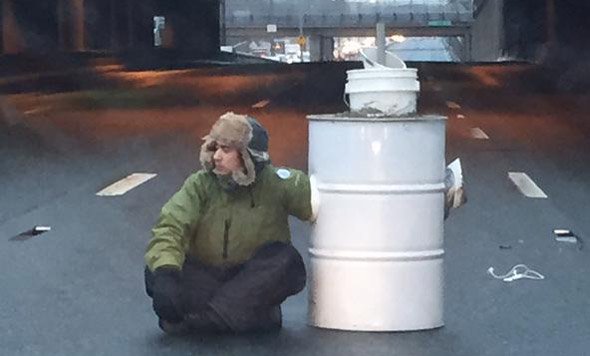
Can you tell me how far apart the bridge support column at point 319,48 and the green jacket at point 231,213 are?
107 m

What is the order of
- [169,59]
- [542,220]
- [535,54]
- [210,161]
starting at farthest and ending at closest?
[169,59], [535,54], [542,220], [210,161]

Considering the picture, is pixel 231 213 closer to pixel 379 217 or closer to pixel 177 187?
pixel 379 217

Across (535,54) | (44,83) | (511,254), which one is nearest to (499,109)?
(44,83)

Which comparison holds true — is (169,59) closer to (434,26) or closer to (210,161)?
(210,161)

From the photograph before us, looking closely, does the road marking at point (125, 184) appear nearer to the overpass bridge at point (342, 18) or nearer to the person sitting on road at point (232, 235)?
the person sitting on road at point (232, 235)

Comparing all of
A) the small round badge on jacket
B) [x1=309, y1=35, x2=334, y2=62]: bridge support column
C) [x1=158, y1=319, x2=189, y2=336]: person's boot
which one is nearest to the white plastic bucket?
the small round badge on jacket

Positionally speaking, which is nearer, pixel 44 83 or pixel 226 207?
pixel 226 207

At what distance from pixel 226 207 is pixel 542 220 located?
15.1 ft

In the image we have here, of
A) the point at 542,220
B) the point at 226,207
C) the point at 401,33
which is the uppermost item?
the point at 226,207

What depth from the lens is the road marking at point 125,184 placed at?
40.7ft

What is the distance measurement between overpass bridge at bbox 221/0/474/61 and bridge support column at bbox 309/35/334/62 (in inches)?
3.0

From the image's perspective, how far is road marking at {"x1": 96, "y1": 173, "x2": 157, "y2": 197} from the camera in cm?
1241

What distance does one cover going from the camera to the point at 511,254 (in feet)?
31.0

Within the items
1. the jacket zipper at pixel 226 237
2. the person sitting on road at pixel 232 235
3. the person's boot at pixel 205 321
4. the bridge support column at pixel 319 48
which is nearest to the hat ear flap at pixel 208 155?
the person sitting on road at pixel 232 235
